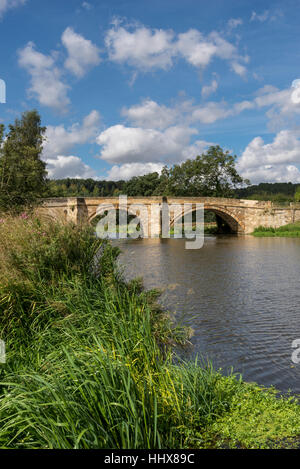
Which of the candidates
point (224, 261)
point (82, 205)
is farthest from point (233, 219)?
point (224, 261)

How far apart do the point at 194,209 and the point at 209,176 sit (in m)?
8.89

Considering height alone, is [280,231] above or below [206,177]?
below

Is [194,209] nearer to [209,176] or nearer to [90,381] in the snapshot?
[209,176]

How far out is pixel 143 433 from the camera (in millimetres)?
2590

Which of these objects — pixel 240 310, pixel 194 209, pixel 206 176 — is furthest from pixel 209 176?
pixel 240 310

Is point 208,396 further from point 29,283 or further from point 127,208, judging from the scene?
point 127,208

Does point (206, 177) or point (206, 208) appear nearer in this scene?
point (206, 208)

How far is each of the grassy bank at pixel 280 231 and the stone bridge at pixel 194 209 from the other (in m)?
1.48

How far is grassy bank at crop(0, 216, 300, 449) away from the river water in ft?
2.36

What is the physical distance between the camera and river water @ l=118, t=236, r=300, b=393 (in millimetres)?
5230

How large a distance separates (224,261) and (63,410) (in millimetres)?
15022

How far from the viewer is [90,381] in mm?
2582

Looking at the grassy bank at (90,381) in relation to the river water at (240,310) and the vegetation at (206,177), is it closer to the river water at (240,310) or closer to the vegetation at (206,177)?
the river water at (240,310)

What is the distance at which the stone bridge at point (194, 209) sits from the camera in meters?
32.4
